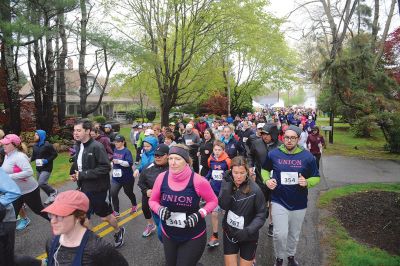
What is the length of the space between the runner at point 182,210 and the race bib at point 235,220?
396 millimetres

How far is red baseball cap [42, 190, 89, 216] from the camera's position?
2230mm

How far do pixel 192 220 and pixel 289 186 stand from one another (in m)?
1.68

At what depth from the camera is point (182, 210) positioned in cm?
343

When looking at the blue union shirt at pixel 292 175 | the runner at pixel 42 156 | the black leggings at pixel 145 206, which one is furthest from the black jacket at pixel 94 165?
the blue union shirt at pixel 292 175

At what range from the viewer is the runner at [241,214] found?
12.0 feet

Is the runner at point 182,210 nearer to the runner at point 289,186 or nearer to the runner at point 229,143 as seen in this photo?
the runner at point 289,186

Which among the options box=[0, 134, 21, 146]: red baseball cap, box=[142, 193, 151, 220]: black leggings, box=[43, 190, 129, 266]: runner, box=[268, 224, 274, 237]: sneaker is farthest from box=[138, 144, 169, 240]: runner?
box=[268, 224, 274, 237]: sneaker

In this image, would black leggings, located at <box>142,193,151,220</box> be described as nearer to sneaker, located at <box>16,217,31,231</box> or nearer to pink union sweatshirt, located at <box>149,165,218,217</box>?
pink union sweatshirt, located at <box>149,165,218,217</box>

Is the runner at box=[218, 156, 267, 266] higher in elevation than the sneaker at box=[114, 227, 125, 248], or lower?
higher

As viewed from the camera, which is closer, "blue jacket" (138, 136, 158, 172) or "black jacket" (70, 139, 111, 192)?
→ "black jacket" (70, 139, 111, 192)

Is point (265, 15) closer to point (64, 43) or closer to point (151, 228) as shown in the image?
point (64, 43)

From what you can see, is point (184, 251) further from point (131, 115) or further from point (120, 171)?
point (131, 115)

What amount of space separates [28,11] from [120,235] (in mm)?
10369

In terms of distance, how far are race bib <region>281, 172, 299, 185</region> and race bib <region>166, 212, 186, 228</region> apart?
1678 mm
